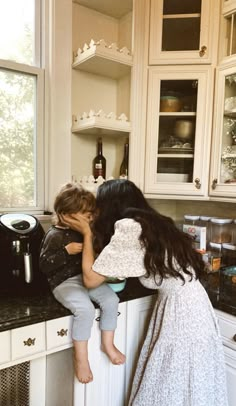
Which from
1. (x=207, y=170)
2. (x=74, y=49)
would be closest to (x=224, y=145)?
(x=207, y=170)

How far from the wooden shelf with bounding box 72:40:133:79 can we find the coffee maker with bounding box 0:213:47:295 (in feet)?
2.91

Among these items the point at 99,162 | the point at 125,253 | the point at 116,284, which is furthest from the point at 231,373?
the point at 99,162

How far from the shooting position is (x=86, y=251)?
1.15 metres

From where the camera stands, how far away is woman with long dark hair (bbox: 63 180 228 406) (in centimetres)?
108

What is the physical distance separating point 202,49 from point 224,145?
19.3 inches

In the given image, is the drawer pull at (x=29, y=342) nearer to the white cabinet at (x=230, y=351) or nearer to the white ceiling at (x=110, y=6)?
the white cabinet at (x=230, y=351)

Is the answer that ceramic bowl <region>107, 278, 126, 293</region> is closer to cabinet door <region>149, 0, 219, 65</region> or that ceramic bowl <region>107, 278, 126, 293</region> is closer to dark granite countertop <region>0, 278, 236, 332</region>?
dark granite countertop <region>0, 278, 236, 332</region>

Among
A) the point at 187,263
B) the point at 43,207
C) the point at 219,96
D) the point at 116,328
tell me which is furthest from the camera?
the point at 43,207

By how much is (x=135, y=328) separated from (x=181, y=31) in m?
1.48

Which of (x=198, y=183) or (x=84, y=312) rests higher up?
(x=198, y=183)

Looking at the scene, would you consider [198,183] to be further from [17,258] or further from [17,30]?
[17,30]

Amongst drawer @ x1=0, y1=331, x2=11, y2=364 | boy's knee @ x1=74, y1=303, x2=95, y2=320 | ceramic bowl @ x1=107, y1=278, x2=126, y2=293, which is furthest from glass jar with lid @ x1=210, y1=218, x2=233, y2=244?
drawer @ x1=0, y1=331, x2=11, y2=364

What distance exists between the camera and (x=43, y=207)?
1.69 meters

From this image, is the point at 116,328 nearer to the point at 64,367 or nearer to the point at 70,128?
the point at 64,367
